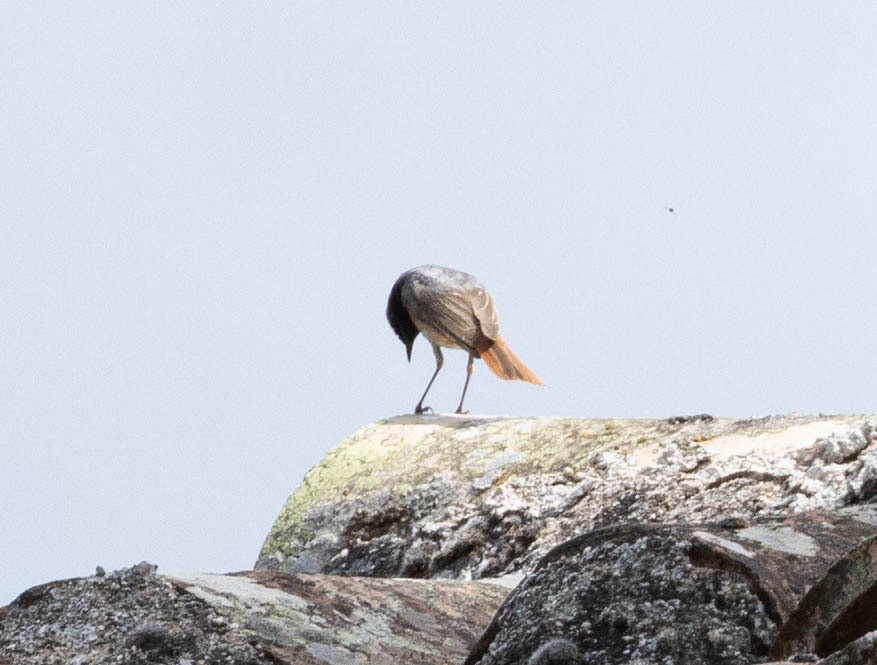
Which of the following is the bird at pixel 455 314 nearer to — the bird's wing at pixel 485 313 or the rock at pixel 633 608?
the bird's wing at pixel 485 313

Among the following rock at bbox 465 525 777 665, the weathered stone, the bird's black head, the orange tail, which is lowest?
the orange tail

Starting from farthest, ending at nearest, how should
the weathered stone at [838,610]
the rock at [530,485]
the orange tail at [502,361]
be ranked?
the orange tail at [502,361] → the rock at [530,485] → the weathered stone at [838,610]

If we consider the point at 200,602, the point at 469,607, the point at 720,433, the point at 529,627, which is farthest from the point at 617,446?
the point at 529,627

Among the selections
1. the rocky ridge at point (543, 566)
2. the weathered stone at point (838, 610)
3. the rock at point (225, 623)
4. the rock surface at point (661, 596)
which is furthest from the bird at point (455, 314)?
the weathered stone at point (838, 610)

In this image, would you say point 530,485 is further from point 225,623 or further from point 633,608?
point 633,608

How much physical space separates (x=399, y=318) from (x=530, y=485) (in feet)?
15.1

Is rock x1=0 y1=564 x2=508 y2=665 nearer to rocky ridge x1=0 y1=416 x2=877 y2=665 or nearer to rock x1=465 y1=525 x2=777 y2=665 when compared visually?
rocky ridge x1=0 y1=416 x2=877 y2=665

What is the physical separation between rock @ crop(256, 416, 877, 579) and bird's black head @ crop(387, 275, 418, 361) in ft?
11.3

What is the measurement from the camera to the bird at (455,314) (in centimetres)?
928

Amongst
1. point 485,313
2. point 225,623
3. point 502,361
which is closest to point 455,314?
point 485,313

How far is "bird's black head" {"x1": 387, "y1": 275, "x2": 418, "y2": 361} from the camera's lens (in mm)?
9609

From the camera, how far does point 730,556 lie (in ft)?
8.40

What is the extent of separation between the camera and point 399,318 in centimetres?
973

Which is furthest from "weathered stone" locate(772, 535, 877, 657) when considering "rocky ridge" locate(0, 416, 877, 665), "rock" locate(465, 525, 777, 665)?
"rock" locate(465, 525, 777, 665)
